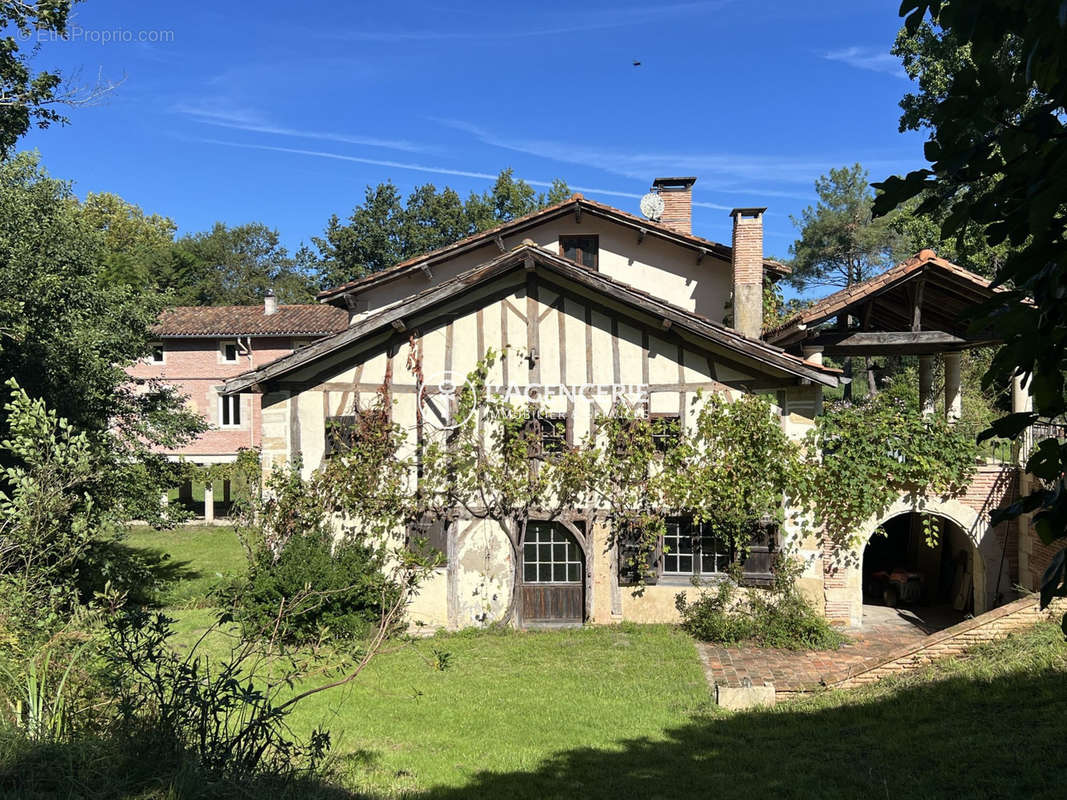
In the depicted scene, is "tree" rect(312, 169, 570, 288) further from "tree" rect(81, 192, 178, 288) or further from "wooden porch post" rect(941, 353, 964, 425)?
"wooden porch post" rect(941, 353, 964, 425)

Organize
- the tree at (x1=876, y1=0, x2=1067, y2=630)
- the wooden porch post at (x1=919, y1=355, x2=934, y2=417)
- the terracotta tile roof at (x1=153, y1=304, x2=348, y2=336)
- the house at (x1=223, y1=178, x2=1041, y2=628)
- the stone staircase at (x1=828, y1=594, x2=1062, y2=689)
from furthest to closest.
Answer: the terracotta tile roof at (x1=153, y1=304, x2=348, y2=336)
the wooden porch post at (x1=919, y1=355, x2=934, y2=417)
the house at (x1=223, y1=178, x2=1041, y2=628)
the stone staircase at (x1=828, y1=594, x2=1062, y2=689)
the tree at (x1=876, y1=0, x2=1067, y2=630)

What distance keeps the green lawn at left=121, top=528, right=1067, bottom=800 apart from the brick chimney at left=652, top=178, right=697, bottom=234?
37.4ft

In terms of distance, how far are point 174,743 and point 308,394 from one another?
9.67 m

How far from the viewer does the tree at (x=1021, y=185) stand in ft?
8.38

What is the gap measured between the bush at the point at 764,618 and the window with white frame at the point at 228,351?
25430 mm

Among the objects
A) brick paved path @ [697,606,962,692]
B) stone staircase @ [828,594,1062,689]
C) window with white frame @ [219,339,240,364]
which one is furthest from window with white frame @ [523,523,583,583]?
window with white frame @ [219,339,240,364]

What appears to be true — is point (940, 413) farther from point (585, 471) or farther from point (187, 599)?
point (187, 599)

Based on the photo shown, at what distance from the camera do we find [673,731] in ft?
29.9

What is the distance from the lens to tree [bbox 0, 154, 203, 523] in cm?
1460

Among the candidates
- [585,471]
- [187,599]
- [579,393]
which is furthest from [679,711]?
[187,599]

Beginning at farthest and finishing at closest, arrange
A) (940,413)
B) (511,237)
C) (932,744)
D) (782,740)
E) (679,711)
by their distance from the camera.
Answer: (511,237)
(940,413)
(679,711)
(782,740)
(932,744)

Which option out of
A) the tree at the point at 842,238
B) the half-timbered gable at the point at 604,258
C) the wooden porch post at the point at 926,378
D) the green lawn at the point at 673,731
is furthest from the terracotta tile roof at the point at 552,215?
the tree at the point at 842,238

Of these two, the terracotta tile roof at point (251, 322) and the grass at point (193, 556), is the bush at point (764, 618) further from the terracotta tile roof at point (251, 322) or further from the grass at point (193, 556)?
the terracotta tile roof at point (251, 322)

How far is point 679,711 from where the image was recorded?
9.96m
